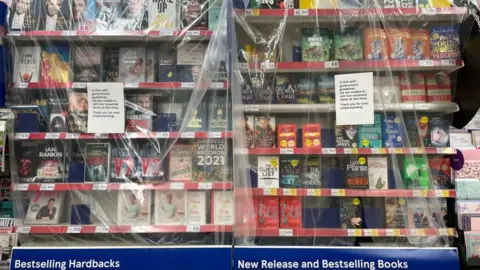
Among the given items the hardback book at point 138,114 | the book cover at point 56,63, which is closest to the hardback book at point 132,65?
the hardback book at point 138,114

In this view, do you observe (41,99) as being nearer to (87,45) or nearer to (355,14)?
(87,45)

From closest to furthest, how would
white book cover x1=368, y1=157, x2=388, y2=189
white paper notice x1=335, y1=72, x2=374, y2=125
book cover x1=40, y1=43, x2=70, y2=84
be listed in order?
white paper notice x1=335, y1=72, x2=374, y2=125
white book cover x1=368, y1=157, x2=388, y2=189
book cover x1=40, y1=43, x2=70, y2=84

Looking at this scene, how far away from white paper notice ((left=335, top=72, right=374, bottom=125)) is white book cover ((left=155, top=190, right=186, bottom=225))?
1.25 meters

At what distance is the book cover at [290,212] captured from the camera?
2.39m

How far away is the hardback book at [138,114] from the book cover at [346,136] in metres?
1.36

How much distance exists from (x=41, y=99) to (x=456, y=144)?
11.2 ft

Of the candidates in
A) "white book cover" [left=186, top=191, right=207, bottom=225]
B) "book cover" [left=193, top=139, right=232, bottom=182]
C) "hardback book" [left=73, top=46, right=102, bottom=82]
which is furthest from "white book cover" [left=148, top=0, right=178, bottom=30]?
"white book cover" [left=186, top=191, right=207, bottom=225]

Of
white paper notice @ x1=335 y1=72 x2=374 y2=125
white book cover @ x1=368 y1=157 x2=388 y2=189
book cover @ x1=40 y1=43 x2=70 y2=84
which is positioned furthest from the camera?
book cover @ x1=40 y1=43 x2=70 y2=84

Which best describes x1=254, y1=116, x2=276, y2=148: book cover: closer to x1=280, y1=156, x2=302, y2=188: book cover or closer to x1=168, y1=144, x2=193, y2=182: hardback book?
x1=280, y1=156, x2=302, y2=188: book cover

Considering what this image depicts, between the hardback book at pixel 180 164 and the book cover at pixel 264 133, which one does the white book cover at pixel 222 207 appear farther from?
the book cover at pixel 264 133

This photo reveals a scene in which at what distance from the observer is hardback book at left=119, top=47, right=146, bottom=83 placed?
2543 mm

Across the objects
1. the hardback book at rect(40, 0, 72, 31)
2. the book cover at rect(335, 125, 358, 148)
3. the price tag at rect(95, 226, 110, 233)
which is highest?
the hardback book at rect(40, 0, 72, 31)

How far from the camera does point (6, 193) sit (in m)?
2.63

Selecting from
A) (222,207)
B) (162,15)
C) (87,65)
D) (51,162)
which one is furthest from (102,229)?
Result: (162,15)
